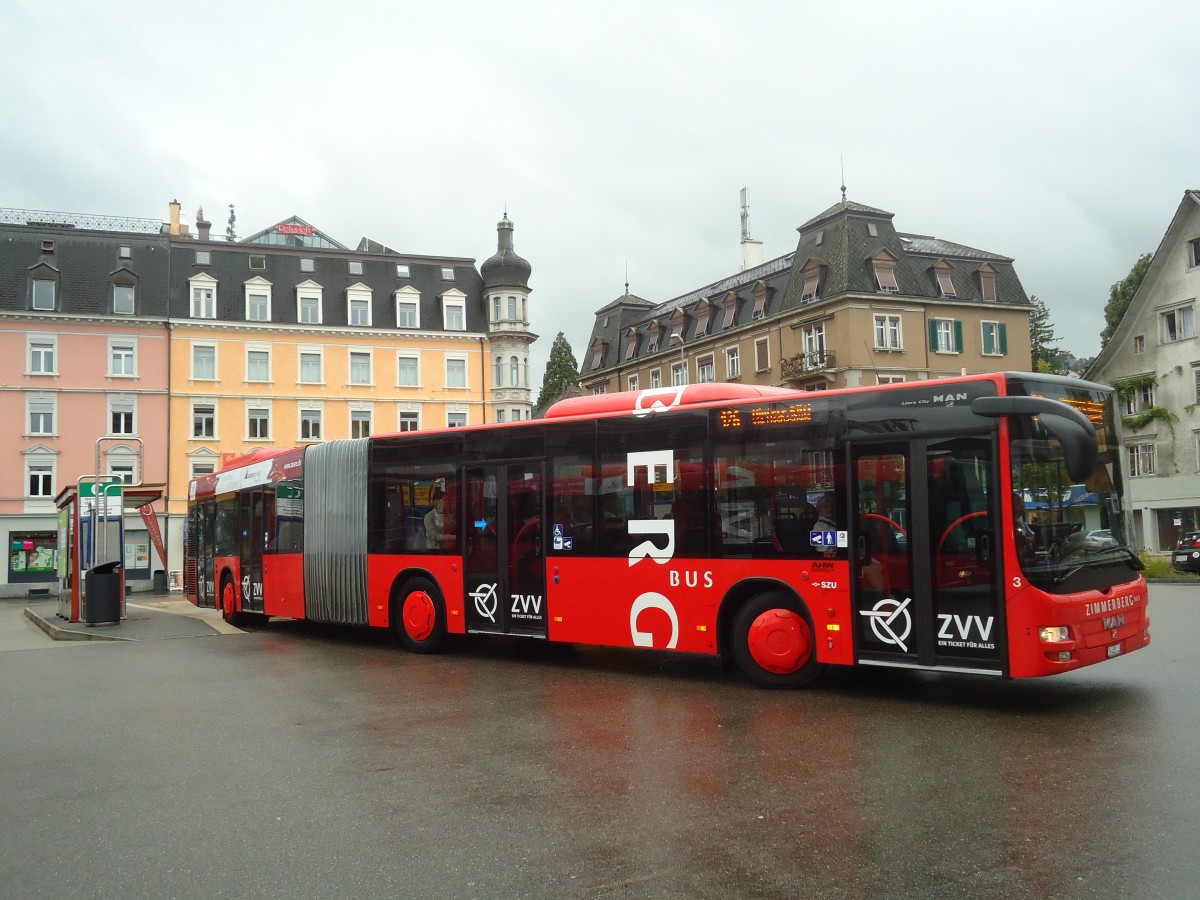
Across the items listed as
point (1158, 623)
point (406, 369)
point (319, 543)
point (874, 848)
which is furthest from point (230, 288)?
point (874, 848)

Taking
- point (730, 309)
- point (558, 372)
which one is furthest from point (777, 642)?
point (558, 372)

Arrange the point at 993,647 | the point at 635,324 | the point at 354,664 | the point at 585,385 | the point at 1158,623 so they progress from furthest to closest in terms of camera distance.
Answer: the point at 585,385 → the point at 635,324 → the point at 1158,623 → the point at 354,664 → the point at 993,647

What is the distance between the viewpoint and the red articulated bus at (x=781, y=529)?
8789mm

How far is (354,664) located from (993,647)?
802cm

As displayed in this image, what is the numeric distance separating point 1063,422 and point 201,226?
63.7 metres

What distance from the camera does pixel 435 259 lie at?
59406mm

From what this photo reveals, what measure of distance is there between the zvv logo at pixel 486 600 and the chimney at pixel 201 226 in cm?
5274

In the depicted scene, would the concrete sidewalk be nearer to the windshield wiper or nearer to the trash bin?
the trash bin

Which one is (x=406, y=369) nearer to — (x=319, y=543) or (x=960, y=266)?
(x=960, y=266)

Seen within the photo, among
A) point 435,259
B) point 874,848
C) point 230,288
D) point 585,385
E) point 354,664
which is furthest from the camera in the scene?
point 585,385

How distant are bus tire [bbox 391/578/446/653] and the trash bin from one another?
25.7 ft

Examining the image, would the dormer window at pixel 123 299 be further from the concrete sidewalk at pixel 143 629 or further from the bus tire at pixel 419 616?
the bus tire at pixel 419 616

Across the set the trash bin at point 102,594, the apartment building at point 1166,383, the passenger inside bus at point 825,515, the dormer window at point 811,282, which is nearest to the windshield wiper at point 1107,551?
the passenger inside bus at point 825,515

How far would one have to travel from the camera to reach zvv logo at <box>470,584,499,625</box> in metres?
13.2
